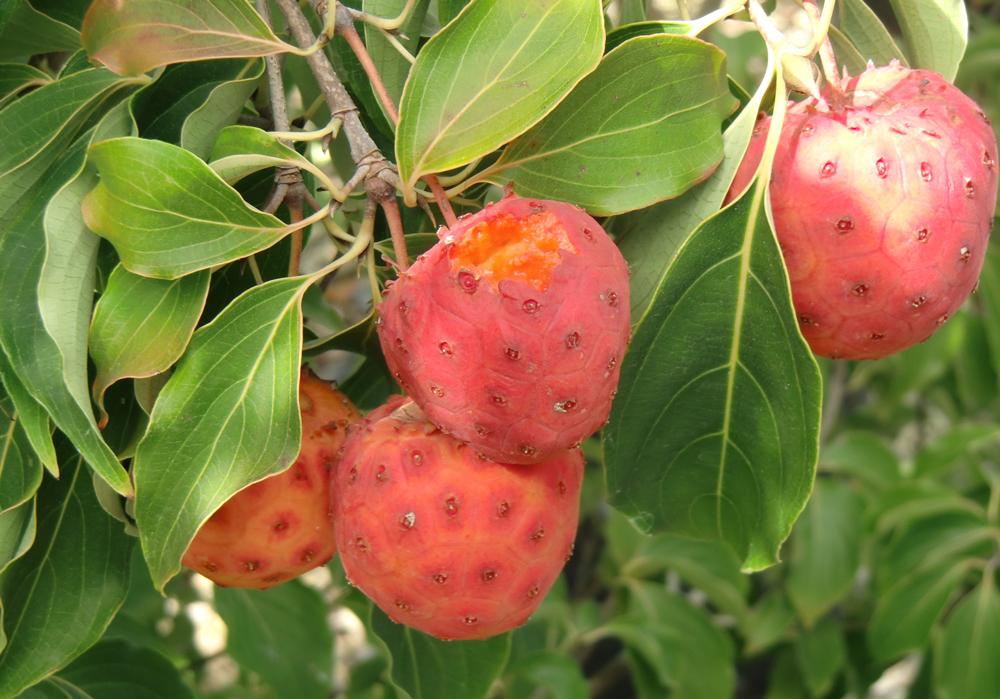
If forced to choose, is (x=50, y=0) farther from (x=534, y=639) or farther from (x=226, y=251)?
(x=534, y=639)

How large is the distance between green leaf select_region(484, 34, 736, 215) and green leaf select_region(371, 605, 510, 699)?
1.33 feet

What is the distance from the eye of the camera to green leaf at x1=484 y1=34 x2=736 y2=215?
88 centimetres

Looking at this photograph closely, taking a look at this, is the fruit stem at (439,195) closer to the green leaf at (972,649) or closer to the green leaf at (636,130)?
the green leaf at (636,130)

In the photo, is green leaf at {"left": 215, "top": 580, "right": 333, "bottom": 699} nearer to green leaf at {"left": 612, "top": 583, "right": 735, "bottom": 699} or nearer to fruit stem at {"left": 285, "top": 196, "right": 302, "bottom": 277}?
green leaf at {"left": 612, "top": 583, "right": 735, "bottom": 699}

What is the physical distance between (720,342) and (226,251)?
0.35 meters

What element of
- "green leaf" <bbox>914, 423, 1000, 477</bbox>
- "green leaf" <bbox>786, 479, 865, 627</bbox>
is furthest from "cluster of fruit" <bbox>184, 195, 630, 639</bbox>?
"green leaf" <bbox>914, 423, 1000, 477</bbox>

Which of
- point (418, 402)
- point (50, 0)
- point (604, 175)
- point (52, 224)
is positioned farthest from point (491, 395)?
point (50, 0)

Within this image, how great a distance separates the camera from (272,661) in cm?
169

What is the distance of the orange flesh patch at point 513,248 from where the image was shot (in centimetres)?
79

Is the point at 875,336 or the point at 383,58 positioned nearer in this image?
the point at 875,336

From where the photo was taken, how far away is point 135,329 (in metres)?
0.84

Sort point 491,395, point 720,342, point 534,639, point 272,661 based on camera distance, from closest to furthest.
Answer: point 491,395 < point 720,342 < point 272,661 < point 534,639

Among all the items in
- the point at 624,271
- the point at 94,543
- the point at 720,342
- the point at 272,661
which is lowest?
the point at 272,661

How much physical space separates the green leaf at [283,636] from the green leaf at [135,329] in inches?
35.0
